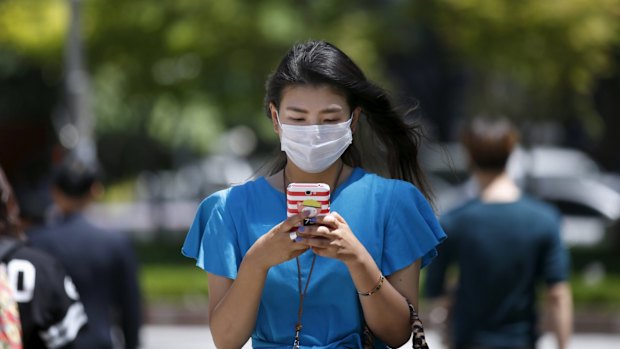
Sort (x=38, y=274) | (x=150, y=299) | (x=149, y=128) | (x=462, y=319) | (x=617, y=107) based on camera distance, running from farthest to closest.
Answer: (x=149, y=128), (x=617, y=107), (x=150, y=299), (x=462, y=319), (x=38, y=274)

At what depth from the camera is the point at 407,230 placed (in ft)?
10.5

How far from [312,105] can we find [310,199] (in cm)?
31

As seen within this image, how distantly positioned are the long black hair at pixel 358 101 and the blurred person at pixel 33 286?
947 mm

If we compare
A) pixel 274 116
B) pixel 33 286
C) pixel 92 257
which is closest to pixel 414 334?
pixel 274 116

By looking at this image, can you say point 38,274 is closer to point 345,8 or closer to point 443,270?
point 443,270

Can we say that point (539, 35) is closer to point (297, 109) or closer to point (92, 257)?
point (92, 257)

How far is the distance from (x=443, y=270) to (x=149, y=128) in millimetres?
27185

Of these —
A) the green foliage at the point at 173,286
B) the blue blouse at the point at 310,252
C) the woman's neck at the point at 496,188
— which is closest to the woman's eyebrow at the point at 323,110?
the blue blouse at the point at 310,252


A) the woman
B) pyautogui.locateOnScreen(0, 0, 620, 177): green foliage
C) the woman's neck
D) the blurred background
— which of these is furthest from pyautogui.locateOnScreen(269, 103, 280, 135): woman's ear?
pyautogui.locateOnScreen(0, 0, 620, 177): green foliage

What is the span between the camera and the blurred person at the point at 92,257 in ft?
19.0

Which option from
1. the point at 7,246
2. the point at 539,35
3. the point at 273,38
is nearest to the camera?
the point at 7,246

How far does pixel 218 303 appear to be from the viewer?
3.19 metres

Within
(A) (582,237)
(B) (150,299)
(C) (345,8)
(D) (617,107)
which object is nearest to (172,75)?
(C) (345,8)

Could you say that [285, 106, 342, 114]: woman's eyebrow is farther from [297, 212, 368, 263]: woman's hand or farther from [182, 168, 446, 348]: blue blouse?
[297, 212, 368, 263]: woman's hand
